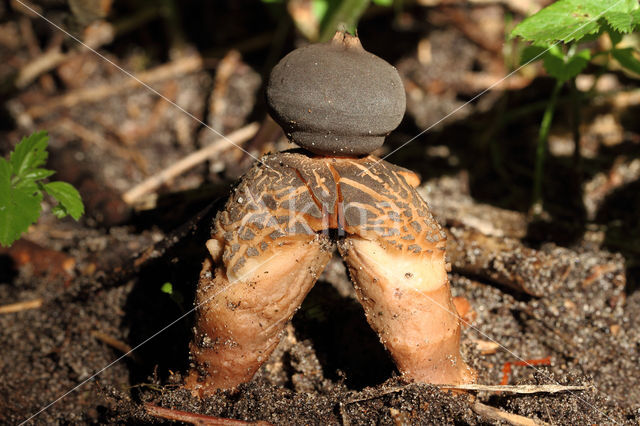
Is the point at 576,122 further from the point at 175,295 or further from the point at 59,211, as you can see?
the point at 59,211

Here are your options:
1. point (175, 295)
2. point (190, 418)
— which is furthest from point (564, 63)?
point (190, 418)

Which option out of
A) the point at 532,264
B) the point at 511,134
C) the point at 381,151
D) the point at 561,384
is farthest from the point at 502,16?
the point at 561,384

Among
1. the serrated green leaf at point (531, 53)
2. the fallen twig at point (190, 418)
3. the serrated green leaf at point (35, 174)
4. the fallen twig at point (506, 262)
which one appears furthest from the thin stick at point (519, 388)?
the serrated green leaf at point (35, 174)

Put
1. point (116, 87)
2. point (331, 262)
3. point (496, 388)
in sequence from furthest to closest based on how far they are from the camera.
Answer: point (116, 87) → point (331, 262) → point (496, 388)

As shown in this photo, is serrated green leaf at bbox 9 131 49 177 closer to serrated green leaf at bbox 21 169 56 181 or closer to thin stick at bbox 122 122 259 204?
serrated green leaf at bbox 21 169 56 181

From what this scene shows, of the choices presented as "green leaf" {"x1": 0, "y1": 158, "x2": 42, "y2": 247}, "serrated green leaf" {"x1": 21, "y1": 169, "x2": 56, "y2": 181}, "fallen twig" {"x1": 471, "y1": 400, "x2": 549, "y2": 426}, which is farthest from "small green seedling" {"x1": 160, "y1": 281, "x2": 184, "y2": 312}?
"fallen twig" {"x1": 471, "y1": 400, "x2": 549, "y2": 426}
